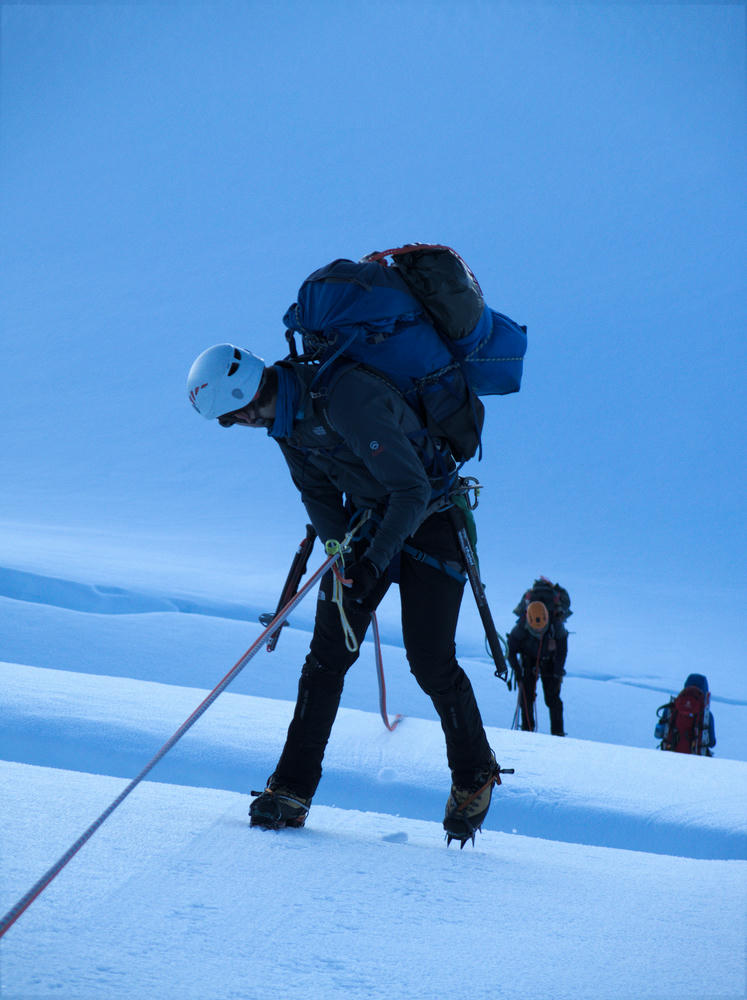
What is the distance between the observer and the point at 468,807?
2357 millimetres

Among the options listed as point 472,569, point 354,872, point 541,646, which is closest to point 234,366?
point 472,569

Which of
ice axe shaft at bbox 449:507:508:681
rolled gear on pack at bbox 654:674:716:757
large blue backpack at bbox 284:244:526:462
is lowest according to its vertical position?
ice axe shaft at bbox 449:507:508:681

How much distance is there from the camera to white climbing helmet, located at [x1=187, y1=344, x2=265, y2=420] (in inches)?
88.0

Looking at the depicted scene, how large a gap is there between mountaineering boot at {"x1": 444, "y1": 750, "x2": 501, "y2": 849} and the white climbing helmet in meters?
1.21

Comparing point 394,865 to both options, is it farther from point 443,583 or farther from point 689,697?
point 689,697

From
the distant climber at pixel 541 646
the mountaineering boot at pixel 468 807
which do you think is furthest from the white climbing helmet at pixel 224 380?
the distant climber at pixel 541 646

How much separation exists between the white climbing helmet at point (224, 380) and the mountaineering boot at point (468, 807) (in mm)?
1213

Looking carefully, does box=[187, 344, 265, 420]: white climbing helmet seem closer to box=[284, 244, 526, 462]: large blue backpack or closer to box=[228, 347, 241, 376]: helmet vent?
box=[228, 347, 241, 376]: helmet vent

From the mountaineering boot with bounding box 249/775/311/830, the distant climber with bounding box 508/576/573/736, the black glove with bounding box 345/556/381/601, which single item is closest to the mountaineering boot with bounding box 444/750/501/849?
the mountaineering boot with bounding box 249/775/311/830

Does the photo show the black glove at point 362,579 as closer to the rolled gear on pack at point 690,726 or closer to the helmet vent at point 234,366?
the helmet vent at point 234,366

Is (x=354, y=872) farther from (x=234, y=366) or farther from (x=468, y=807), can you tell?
(x=234, y=366)

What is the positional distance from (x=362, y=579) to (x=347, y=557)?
0.98 ft

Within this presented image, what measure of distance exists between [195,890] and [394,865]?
506 mm

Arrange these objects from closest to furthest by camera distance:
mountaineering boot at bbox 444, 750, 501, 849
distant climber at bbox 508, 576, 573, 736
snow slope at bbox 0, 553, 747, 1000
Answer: snow slope at bbox 0, 553, 747, 1000 < mountaineering boot at bbox 444, 750, 501, 849 < distant climber at bbox 508, 576, 573, 736
